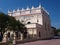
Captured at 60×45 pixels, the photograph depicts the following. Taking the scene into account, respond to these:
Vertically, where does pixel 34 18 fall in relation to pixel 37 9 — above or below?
below

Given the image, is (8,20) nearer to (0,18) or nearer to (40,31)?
(0,18)

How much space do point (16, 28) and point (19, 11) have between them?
11603 millimetres

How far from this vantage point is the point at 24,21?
39438 millimetres

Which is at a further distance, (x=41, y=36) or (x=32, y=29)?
(x=41, y=36)

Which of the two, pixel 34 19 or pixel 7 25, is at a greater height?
pixel 34 19

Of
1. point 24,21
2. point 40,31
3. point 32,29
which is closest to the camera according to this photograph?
point 32,29

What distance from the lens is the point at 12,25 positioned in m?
29.4

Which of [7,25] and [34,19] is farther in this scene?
[34,19]

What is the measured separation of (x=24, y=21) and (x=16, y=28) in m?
10.0

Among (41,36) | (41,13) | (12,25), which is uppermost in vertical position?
(41,13)

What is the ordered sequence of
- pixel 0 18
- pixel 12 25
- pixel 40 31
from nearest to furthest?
pixel 0 18, pixel 12 25, pixel 40 31

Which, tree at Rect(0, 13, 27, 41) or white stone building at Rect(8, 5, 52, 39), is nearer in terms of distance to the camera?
tree at Rect(0, 13, 27, 41)

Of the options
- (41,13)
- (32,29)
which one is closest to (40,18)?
(41,13)

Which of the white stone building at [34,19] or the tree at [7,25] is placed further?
the white stone building at [34,19]
